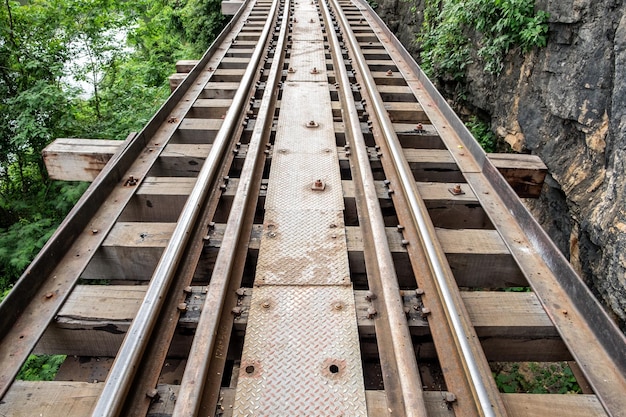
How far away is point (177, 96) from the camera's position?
4879 mm

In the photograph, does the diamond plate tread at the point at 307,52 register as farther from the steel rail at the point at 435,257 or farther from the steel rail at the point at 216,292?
the steel rail at the point at 216,292

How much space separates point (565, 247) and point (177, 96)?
4273mm

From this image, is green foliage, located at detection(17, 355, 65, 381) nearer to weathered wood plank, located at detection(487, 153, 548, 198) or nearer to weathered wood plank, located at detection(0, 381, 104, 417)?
weathered wood plank, located at detection(0, 381, 104, 417)

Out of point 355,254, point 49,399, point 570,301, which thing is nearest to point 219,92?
point 355,254

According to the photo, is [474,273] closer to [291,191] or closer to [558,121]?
[291,191]

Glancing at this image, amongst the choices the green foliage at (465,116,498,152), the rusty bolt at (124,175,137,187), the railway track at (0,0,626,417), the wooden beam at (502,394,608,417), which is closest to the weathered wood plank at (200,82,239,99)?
the railway track at (0,0,626,417)

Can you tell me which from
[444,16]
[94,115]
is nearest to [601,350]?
[444,16]

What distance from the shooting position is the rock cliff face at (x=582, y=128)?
11.0 ft

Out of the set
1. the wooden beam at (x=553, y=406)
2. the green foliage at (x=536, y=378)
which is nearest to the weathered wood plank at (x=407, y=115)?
the green foliage at (x=536, y=378)

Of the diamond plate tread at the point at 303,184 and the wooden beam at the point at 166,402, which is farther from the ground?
the diamond plate tread at the point at 303,184

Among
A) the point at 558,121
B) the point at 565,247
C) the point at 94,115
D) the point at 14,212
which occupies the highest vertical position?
the point at 558,121

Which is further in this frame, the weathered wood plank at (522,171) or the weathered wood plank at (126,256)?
the weathered wood plank at (522,171)

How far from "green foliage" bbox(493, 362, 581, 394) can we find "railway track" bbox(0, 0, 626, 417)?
5.61ft

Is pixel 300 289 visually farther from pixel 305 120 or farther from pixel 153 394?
pixel 305 120
